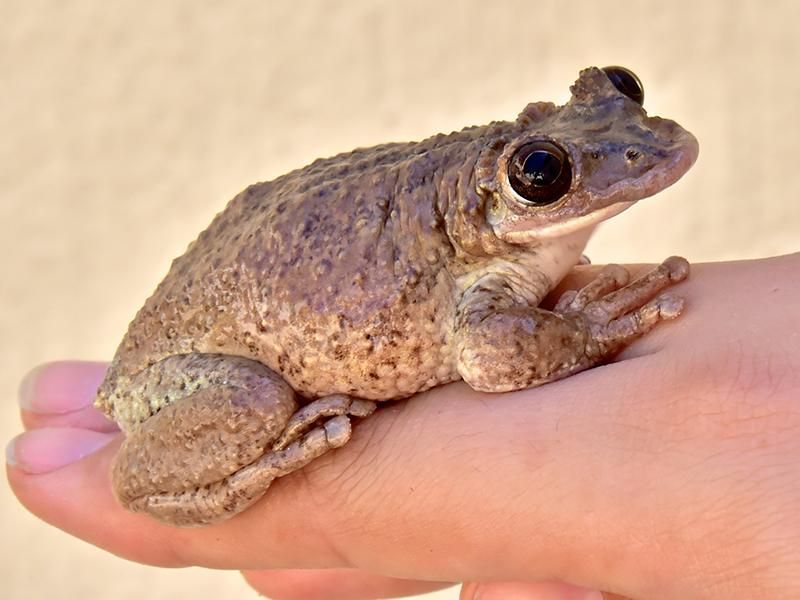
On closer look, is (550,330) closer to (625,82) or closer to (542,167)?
(542,167)

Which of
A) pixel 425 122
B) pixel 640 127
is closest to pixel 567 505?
Result: pixel 640 127

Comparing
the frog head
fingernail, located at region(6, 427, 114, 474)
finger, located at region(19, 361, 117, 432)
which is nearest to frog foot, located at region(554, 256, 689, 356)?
the frog head

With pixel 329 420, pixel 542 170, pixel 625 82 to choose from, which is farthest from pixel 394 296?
pixel 625 82

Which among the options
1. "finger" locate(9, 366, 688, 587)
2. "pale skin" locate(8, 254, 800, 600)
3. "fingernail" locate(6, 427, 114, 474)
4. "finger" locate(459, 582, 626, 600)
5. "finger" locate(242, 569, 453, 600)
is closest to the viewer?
"pale skin" locate(8, 254, 800, 600)

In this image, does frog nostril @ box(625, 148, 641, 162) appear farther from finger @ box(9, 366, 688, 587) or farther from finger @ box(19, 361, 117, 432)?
finger @ box(19, 361, 117, 432)

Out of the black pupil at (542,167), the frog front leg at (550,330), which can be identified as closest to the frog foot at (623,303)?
the frog front leg at (550,330)

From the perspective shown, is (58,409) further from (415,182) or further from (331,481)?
(415,182)
